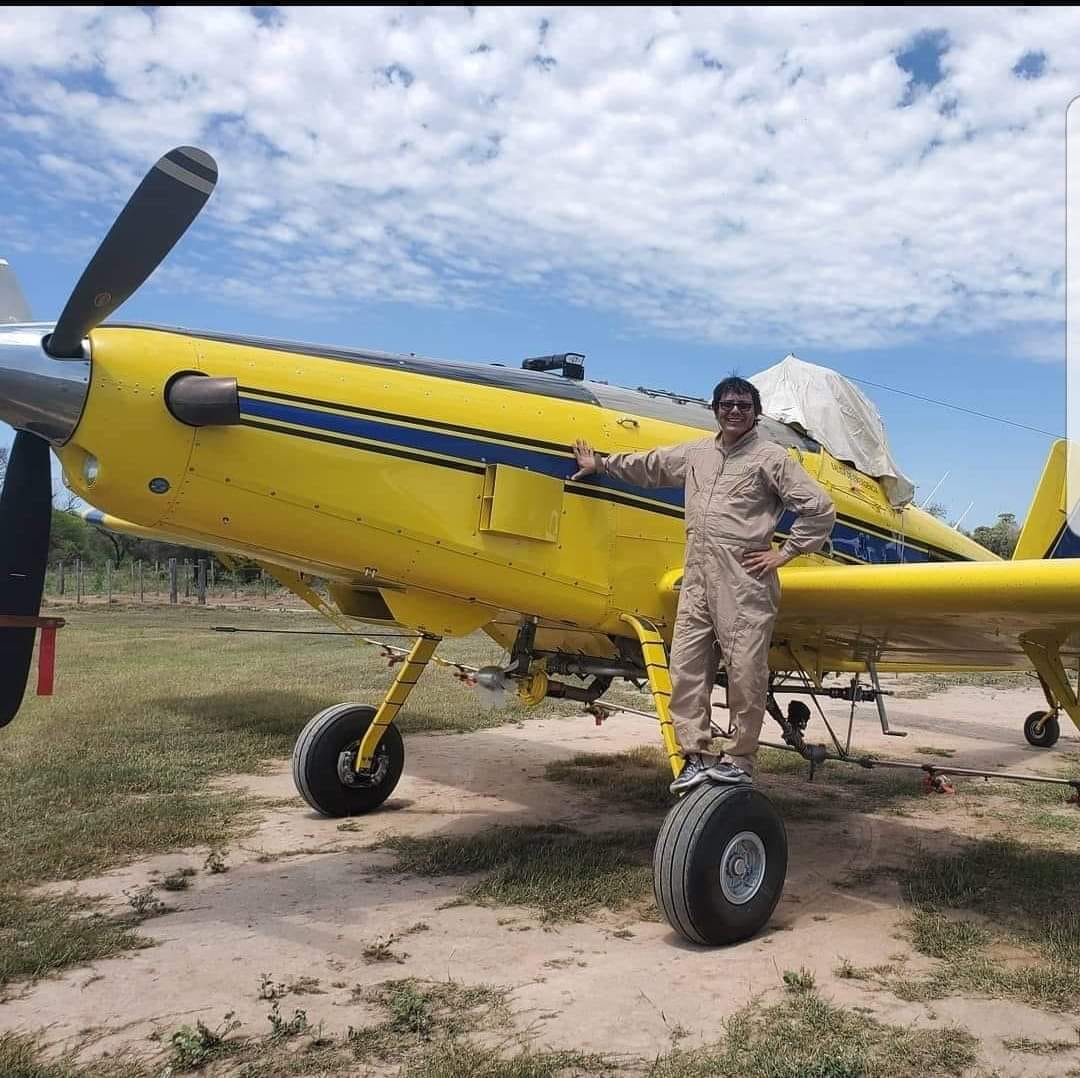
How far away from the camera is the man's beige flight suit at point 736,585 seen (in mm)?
4383

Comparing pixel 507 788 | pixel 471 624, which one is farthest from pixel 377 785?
pixel 471 624

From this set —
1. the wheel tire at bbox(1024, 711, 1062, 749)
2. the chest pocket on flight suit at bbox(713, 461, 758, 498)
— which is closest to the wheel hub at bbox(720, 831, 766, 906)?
the chest pocket on flight suit at bbox(713, 461, 758, 498)

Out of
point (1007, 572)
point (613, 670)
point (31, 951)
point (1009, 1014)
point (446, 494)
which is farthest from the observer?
point (613, 670)

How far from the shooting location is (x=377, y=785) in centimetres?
653

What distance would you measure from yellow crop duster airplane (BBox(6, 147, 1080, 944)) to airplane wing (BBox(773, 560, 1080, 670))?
2 cm

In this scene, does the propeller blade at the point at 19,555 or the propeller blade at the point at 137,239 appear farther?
the propeller blade at the point at 19,555

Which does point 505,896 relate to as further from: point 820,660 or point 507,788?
point 820,660

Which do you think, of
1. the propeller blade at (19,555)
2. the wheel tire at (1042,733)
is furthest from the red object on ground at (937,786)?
the propeller blade at (19,555)

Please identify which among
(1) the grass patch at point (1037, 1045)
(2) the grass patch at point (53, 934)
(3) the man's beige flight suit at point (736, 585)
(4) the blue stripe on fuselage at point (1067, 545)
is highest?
(4) the blue stripe on fuselage at point (1067, 545)

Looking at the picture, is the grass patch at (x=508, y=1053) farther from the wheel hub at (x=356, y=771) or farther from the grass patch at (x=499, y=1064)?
the wheel hub at (x=356, y=771)

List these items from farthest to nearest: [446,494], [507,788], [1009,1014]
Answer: [507,788], [446,494], [1009,1014]

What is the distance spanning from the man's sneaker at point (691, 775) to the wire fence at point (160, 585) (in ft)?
102

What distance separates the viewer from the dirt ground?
10.8 feet

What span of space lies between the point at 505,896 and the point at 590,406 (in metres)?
2.65
